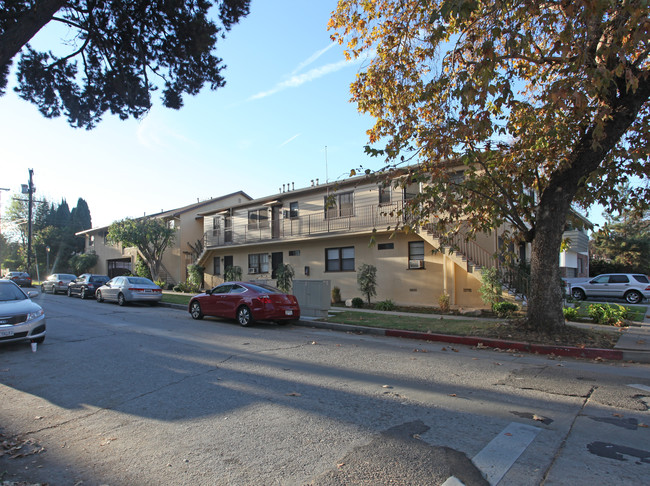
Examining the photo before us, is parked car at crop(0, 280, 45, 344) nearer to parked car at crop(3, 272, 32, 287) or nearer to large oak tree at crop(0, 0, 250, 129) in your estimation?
large oak tree at crop(0, 0, 250, 129)

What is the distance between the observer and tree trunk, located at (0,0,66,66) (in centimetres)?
590

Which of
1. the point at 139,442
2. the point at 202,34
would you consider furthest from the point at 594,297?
the point at 139,442

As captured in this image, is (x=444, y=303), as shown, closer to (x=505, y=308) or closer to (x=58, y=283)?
(x=505, y=308)

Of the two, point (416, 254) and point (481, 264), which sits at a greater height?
point (416, 254)

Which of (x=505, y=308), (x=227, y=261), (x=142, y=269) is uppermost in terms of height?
(x=227, y=261)

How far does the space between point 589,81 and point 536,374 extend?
16.4ft

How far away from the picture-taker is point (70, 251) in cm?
5353

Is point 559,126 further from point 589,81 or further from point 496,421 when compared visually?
point 496,421

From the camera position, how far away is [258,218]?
1037 inches

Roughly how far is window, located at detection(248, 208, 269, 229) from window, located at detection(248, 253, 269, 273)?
1835mm

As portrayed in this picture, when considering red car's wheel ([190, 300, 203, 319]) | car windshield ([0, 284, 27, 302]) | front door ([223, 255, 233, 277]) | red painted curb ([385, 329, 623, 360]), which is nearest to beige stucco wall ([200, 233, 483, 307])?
red painted curb ([385, 329, 623, 360])

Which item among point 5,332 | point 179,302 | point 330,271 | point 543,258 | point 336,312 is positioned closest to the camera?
point 5,332

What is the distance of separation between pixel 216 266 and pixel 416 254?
16.6 m

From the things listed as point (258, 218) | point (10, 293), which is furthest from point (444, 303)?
point (258, 218)
